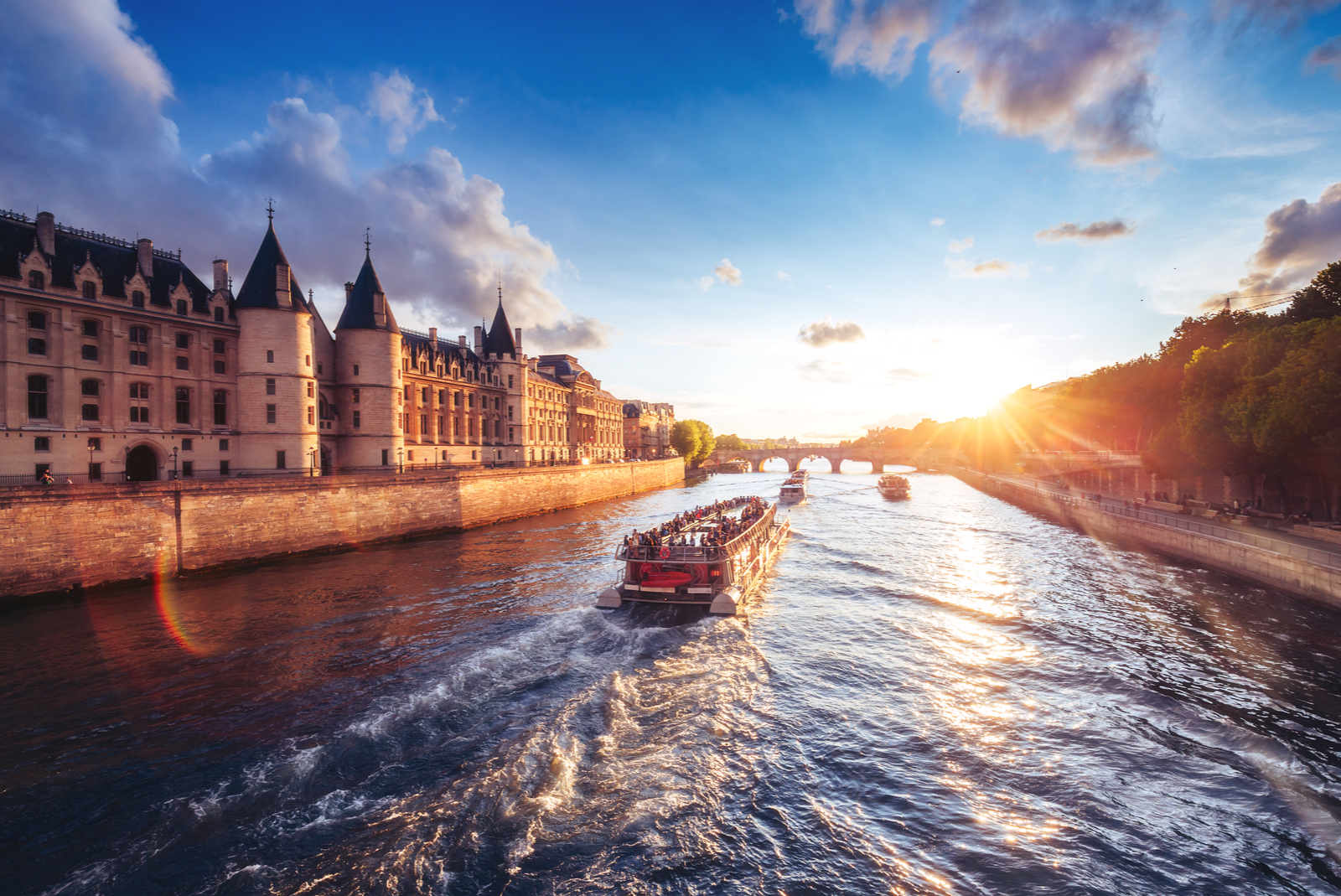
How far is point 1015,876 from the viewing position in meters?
9.07

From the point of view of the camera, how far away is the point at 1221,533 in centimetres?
3011

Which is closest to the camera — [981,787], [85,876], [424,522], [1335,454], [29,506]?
[85,876]

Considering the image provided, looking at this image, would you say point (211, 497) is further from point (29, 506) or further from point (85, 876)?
point (85, 876)

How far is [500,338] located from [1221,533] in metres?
69.4

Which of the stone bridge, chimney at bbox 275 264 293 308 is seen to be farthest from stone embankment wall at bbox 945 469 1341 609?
the stone bridge

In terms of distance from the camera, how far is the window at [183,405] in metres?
38.5

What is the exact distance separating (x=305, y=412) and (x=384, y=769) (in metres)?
37.8

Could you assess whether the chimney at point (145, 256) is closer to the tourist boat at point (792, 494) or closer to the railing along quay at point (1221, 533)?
the tourist boat at point (792, 494)

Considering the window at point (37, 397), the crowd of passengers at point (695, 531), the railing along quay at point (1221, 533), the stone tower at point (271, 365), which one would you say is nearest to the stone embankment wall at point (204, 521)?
the stone tower at point (271, 365)

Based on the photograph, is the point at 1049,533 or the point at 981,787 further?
the point at 1049,533

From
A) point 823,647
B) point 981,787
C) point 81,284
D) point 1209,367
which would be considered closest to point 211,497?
point 81,284

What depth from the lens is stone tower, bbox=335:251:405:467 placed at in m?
48.9

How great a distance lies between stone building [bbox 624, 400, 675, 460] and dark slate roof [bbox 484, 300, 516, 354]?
5817cm

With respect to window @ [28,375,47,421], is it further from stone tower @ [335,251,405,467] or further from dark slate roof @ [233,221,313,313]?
stone tower @ [335,251,405,467]
